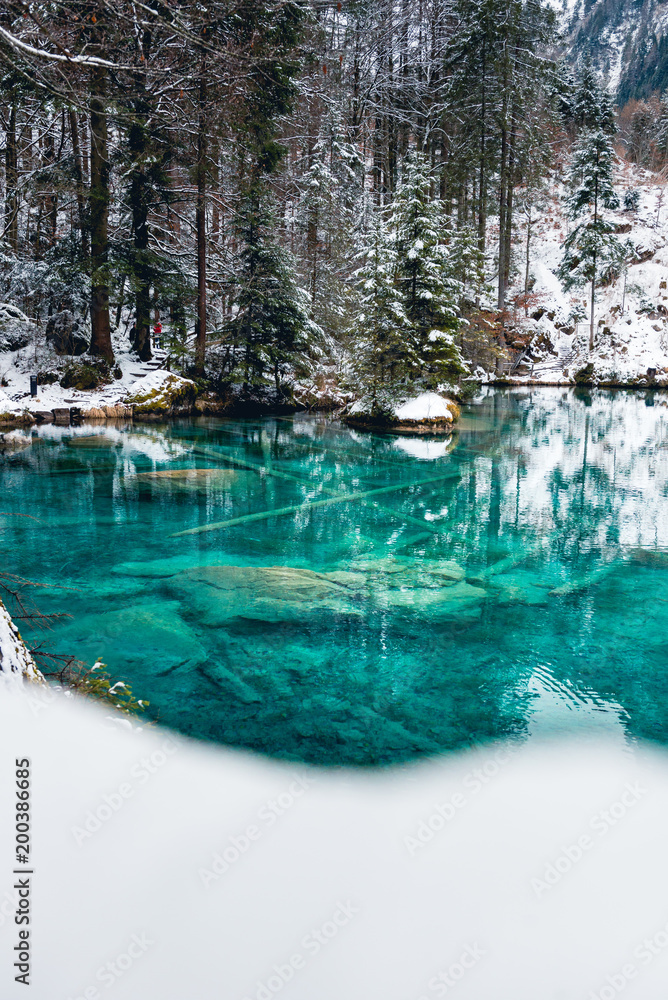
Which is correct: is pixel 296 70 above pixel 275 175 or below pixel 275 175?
above

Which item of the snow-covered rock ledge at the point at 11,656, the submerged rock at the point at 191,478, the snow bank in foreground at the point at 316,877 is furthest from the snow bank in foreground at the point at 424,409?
the snow-covered rock ledge at the point at 11,656

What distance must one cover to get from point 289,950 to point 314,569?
16.1 ft

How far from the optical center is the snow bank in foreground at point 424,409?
18.1 m

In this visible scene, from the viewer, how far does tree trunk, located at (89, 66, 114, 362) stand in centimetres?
1836

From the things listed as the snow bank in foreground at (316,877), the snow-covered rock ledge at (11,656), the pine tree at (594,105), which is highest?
the pine tree at (594,105)

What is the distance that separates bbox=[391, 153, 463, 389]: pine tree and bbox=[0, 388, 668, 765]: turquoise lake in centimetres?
535

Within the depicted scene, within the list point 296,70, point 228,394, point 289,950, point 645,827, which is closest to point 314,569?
point 645,827

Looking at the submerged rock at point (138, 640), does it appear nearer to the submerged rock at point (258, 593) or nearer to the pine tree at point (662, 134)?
the submerged rock at point (258, 593)

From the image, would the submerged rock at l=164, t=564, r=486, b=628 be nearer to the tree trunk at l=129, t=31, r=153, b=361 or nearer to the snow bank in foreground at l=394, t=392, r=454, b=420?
the snow bank in foreground at l=394, t=392, r=454, b=420

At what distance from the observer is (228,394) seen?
21359 mm

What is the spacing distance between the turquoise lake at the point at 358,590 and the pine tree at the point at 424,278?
17.5 feet

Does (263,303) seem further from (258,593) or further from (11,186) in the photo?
Result: (258,593)

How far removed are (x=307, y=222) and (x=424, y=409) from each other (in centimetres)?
1080

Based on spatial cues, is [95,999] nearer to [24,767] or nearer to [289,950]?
[289,950]
